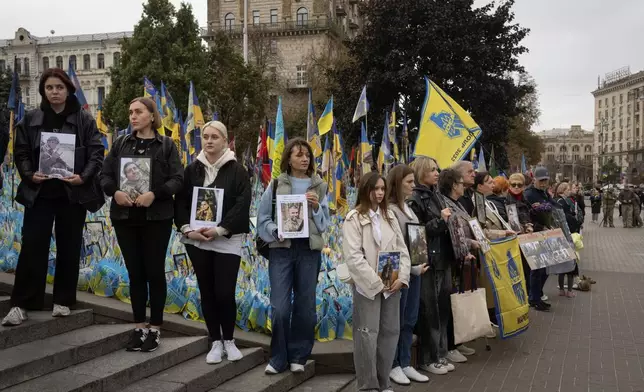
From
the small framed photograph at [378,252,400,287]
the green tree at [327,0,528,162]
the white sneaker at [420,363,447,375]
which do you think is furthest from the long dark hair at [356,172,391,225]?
the green tree at [327,0,528,162]

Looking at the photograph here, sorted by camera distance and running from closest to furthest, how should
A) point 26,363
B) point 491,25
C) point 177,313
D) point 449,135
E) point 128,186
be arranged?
1. point 26,363
2. point 128,186
3. point 177,313
4. point 449,135
5. point 491,25

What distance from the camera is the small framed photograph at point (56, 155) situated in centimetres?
463

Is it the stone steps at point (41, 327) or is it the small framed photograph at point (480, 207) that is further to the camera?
the small framed photograph at point (480, 207)

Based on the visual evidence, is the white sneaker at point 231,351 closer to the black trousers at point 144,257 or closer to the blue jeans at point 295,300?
the blue jeans at point 295,300

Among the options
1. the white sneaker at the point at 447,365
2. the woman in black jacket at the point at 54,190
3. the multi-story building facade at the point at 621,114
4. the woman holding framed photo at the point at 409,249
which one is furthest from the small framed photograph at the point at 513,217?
the multi-story building facade at the point at 621,114

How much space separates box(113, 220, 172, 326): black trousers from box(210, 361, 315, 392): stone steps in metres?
0.76

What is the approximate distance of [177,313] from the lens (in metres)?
5.81

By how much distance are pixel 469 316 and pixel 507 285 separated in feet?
2.71

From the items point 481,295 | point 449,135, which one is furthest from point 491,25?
point 481,295

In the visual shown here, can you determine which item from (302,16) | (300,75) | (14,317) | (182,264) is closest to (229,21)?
(302,16)

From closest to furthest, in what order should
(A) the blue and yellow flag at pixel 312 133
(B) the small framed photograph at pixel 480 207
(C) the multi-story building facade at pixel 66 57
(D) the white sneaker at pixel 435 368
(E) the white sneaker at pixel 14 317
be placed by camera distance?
(E) the white sneaker at pixel 14 317
(D) the white sneaker at pixel 435 368
(B) the small framed photograph at pixel 480 207
(A) the blue and yellow flag at pixel 312 133
(C) the multi-story building facade at pixel 66 57

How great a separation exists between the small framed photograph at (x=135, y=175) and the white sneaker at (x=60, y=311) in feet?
3.64

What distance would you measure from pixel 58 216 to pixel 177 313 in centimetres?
153

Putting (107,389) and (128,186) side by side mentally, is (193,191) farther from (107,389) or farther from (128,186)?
(107,389)
